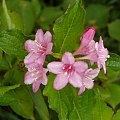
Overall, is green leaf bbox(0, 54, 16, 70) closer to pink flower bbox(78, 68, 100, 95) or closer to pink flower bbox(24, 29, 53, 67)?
pink flower bbox(24, 29, 53, 67)

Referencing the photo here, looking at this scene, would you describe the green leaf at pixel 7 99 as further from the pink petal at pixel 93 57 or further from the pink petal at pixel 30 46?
the pink petal at pixel 93 57

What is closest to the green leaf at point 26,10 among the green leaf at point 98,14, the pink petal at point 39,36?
the green leaf at point 98,14

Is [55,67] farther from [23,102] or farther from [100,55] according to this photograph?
[23,102]

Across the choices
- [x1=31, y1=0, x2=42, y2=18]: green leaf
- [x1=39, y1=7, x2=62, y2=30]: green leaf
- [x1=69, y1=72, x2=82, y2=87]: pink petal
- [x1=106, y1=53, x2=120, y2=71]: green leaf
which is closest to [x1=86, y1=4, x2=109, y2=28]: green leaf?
[x1=39, y1=7, x2=62, y2=30]: green leaf

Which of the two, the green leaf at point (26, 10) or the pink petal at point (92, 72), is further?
the green leaf at point (26, 10)

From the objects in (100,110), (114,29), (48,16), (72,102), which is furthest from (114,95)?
(48,16)
